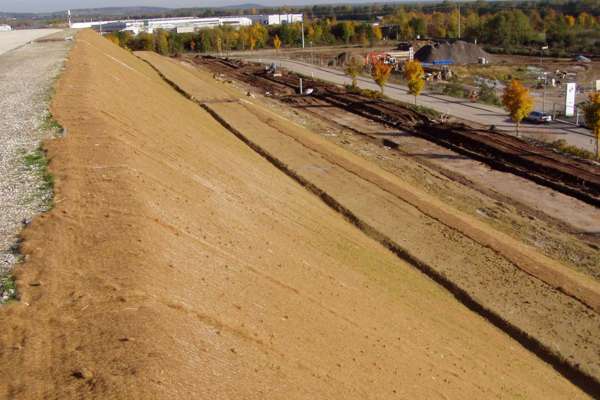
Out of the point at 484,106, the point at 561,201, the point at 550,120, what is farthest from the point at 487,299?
the point at 484,106

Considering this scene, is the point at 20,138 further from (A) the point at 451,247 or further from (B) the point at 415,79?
(B) the point at 415,79

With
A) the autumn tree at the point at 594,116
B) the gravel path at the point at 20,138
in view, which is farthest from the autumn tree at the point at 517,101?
the gravel path at the point at 20,138

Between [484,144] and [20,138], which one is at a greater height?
[20,138]

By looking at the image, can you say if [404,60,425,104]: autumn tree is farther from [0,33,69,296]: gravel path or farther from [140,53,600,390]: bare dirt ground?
[0,33,69,296]: gravel path

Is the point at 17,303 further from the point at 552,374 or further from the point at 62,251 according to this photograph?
the point at 552,374

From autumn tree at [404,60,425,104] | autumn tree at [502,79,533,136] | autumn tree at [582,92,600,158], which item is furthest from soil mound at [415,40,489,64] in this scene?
autumn tree at [582,92,600,158]

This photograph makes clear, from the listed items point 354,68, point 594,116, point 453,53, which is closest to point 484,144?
point 594,116
